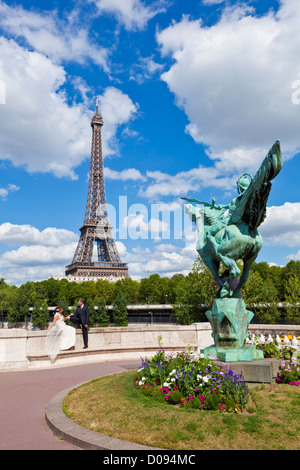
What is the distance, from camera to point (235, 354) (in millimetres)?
8008

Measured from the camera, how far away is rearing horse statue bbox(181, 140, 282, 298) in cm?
816

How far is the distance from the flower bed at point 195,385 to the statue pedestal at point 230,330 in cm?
98

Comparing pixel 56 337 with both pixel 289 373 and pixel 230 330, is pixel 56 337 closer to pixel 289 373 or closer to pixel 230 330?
pixel 230 330

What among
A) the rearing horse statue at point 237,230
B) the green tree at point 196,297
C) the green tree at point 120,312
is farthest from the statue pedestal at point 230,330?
the green tree at point 120,312

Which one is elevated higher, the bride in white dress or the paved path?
the bride in white dress

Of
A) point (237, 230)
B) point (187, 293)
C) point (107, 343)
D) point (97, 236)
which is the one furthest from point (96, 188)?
point (237, 230)

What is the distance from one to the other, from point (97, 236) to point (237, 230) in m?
96.7

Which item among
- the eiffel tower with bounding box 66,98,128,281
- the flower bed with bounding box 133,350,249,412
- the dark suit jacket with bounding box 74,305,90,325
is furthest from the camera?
the eiffel tower with bounding box 66,98,128,281

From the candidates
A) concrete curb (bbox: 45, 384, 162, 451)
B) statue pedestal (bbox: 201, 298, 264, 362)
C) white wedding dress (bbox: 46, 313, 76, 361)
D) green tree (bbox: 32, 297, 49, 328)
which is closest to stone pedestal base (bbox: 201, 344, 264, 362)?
statue pedestal (bbox: 201, 298, 264, 362)

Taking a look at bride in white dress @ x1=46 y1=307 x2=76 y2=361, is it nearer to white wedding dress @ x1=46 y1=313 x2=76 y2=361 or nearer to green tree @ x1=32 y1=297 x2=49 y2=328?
white wedding dress @ x1=46 y1=313 x2=76 y2=361

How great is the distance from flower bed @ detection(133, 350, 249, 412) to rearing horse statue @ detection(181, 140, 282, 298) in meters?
2.23

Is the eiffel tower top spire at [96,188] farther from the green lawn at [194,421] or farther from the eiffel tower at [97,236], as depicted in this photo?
the green lawn at [194,421]
